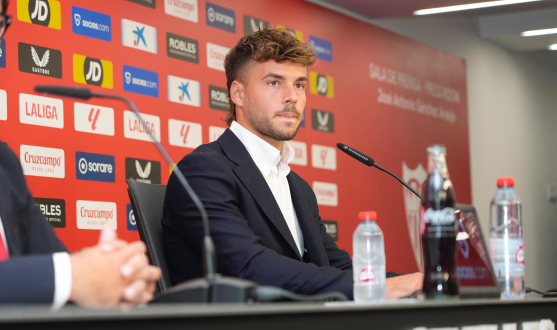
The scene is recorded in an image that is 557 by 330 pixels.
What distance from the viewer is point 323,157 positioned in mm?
3883

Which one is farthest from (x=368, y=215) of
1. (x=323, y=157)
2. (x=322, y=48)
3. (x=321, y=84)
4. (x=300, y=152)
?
(x=322, y=48)

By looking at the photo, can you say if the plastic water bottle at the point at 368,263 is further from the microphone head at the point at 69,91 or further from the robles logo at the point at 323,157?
the robles logo at the point at 323,157

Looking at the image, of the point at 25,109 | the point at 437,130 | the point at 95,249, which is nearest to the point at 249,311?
the point at 95,249

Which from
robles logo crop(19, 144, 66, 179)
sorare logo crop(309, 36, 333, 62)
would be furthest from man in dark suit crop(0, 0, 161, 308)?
sorare logo crop(309, 36, 333, 62)

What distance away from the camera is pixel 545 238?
6.13 meters

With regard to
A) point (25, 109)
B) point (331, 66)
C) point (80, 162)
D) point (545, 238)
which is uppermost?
point (331, 66)

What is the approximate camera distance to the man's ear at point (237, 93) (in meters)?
2.37

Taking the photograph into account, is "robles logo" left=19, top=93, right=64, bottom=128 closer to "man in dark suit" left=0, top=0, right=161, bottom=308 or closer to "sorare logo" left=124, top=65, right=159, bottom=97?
"sorare logo" left=124, top=65, right=159, bottom=97

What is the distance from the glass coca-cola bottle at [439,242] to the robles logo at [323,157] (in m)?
2.62

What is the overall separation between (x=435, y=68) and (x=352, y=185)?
1.38 metres

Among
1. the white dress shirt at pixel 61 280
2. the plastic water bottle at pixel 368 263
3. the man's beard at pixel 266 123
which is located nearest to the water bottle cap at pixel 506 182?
the plastic water bottle at pixel 368 263

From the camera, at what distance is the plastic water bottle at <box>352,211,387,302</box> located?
1.22 metres

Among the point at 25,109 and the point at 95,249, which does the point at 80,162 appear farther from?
the point at 95,249

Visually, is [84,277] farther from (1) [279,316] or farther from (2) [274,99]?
(2) [274,99]
